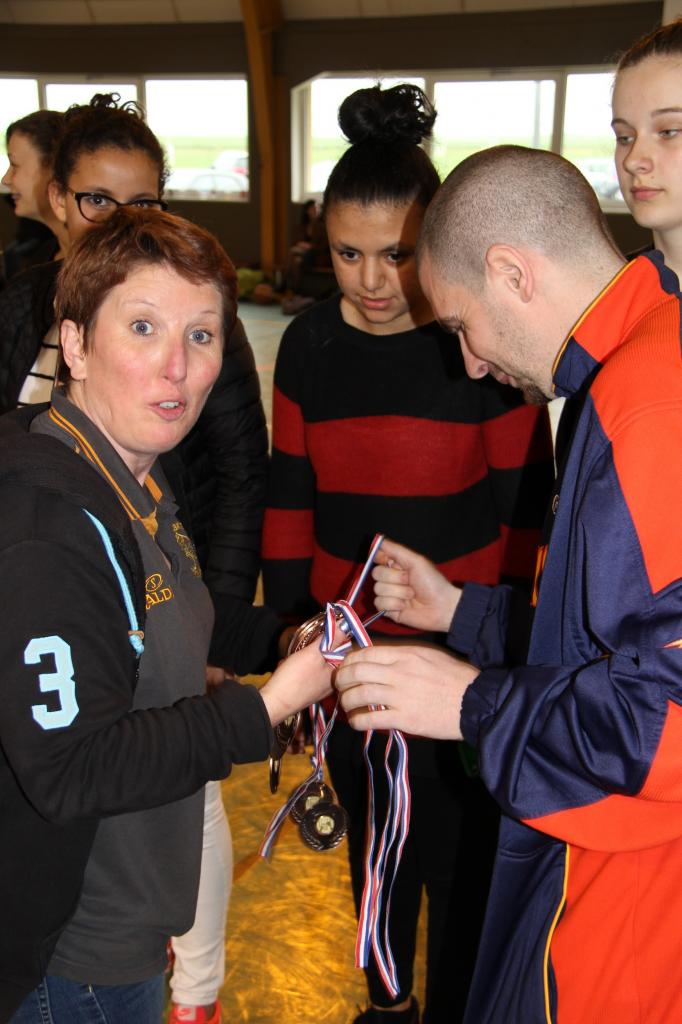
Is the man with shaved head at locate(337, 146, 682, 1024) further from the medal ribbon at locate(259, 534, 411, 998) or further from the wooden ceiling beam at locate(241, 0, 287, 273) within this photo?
the wooden ceiling beam at locate(241, 0, 287, 273)

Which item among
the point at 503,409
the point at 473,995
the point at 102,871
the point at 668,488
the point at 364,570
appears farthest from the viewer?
the point at 503,409

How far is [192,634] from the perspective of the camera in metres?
1.51

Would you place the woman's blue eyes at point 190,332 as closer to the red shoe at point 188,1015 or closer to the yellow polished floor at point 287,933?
the red shoe at point 188,1015

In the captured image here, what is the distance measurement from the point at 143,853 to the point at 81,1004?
0.23 meters

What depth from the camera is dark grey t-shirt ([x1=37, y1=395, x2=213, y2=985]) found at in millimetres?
1382

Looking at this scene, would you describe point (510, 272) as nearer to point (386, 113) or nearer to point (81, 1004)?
point (386, 113)

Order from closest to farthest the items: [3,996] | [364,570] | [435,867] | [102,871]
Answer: [3,996] < [102,871] < [364,570] < [435,867]

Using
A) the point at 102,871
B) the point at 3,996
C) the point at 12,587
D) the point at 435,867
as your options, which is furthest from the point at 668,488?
the point at 435,867

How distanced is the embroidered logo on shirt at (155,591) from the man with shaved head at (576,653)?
29 centimetres

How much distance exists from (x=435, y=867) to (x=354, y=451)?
3.29 ft

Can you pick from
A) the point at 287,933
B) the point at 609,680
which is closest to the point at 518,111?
the point at 287,933

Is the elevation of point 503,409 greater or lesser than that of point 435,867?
greater

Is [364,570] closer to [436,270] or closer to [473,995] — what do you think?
[436,270]

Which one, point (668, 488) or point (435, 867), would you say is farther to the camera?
point (435, 867)
